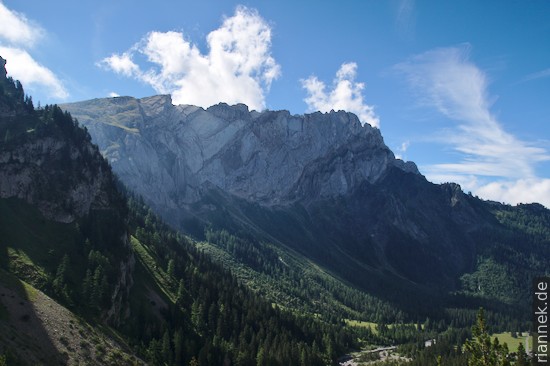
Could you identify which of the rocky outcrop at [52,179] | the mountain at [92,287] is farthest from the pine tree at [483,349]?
the rocky outcrop at [52,179]

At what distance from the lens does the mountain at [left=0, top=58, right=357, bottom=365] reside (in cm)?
9812

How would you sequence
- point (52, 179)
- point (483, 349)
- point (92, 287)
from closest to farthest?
point (483, 349) → point (92, 287) → point (52, 179)

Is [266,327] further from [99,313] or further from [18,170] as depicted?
[18,170]

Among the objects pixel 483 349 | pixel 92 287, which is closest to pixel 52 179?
pixel 92 287

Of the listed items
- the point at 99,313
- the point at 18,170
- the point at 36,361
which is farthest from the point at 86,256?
the point at 36,361

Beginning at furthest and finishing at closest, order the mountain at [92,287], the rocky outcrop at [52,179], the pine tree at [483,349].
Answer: the rocky outcrop at [52,179] < the mountain at [92,287] < the pine tree at [483,349]

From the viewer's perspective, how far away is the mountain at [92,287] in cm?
9812

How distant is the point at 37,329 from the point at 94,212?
81.8 m

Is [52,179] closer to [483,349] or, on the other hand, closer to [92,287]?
[92,287]

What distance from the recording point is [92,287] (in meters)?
125

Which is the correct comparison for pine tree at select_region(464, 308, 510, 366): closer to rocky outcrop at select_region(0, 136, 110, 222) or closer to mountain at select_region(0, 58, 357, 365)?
mountain at select_region(0, 58, 357, 365)

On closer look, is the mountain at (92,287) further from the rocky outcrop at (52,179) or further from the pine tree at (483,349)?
the pine tree at (483,349)

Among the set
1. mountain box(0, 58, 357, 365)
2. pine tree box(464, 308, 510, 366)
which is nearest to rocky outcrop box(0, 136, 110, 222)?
mountain box(0, 58, 357, 365)

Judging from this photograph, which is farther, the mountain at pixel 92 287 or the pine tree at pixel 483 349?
the mountain at pixel 92 287
